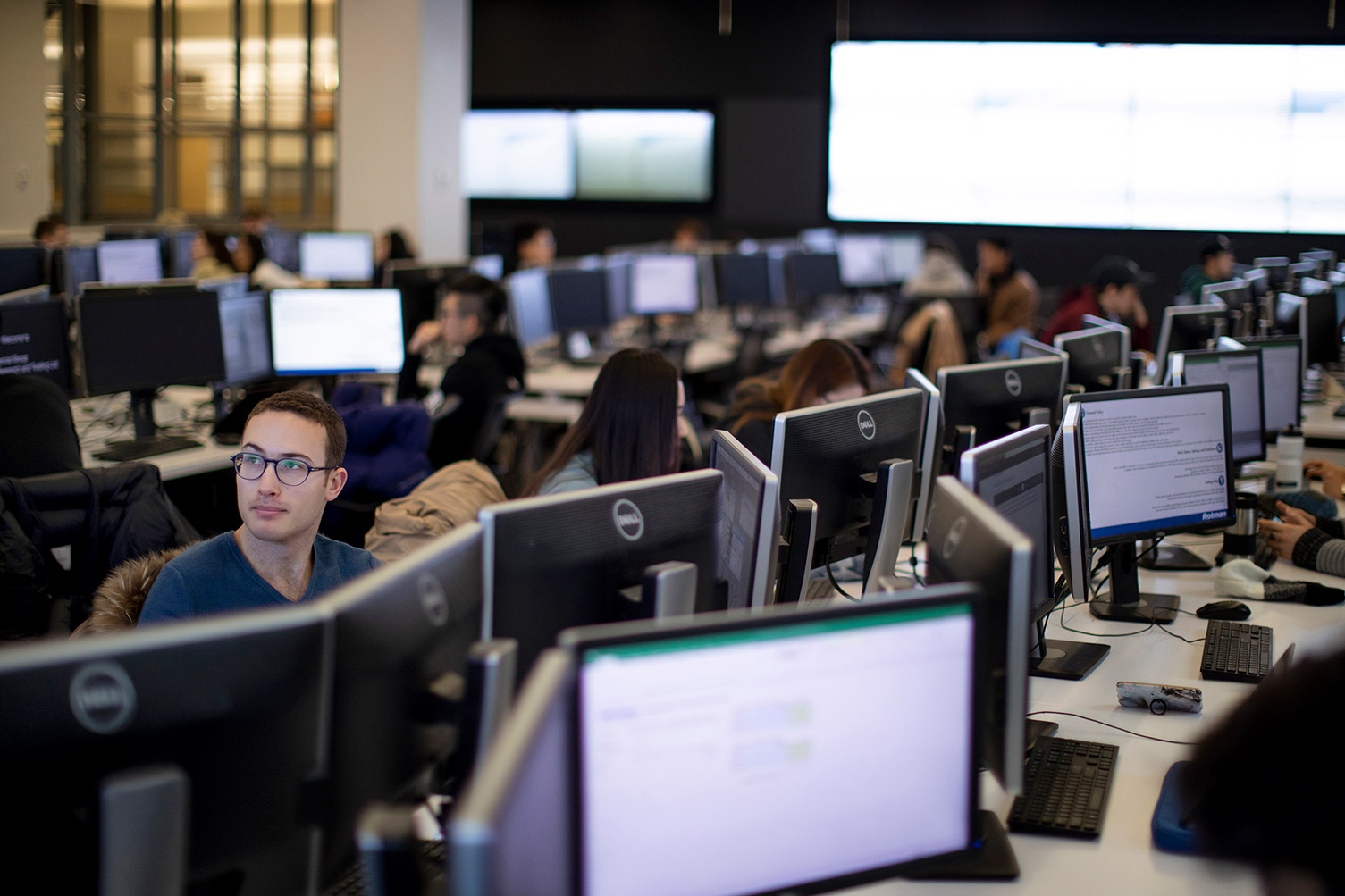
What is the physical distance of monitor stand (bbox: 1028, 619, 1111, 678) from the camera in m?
2.30

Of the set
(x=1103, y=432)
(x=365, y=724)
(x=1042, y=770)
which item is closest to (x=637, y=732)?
(x=365, y=724)

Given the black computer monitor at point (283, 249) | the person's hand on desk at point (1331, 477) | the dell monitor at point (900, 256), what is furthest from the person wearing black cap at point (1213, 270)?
the black computer monitor at point (283, 249)

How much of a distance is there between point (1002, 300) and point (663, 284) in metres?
2.01

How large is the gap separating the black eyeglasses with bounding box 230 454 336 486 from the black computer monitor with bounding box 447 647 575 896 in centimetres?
100

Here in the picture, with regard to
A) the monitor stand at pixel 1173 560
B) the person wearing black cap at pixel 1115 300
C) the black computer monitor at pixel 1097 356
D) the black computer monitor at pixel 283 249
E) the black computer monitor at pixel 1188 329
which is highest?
the black computer monitor at pixel 283 249

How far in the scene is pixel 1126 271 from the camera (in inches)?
239

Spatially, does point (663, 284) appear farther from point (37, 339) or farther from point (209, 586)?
point (209, 586)

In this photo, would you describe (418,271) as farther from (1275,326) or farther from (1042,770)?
(1042,770)

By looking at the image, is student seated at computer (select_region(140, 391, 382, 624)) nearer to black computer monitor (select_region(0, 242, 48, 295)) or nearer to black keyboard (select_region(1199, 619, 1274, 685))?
black keyboard (select_region(1199, 619, 1274, 685))

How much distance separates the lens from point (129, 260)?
6.87 metres

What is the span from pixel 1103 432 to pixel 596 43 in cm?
901

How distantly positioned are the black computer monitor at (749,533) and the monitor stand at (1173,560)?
1.58 meters

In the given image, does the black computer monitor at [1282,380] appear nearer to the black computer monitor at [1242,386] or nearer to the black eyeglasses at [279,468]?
the black computer monitor at [1242,386]

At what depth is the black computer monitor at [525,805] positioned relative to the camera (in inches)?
31.7
